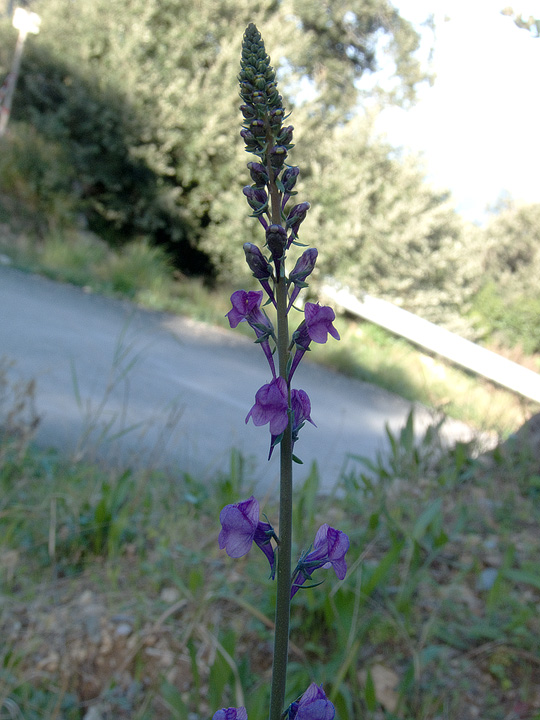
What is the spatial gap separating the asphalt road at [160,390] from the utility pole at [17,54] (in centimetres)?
541

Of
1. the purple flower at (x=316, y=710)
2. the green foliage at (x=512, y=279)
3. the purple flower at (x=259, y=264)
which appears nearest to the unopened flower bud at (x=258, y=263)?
the purple flower at (x=259, y=264)

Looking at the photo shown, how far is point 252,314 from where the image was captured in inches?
35.3

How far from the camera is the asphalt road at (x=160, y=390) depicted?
15.4 feet

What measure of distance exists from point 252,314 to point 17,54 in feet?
48.5

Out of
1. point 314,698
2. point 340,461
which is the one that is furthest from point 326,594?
point 340,461

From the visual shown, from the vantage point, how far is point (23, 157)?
13797 millimetres

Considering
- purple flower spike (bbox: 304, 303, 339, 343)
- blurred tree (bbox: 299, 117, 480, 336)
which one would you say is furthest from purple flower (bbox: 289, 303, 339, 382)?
blurred tree (bbox: 299, 117, 480, 336)

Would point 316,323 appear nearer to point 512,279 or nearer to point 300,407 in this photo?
point 300,407

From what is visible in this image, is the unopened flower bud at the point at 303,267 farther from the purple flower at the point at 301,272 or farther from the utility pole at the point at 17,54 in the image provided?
the utility pole at the point at 17,54

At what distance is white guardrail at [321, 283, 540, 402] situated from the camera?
11.3 metres

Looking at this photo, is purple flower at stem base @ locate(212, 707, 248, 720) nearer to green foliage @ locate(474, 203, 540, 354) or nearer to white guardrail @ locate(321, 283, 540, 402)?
white guardrail @ locate(321, 283, 540, 402)

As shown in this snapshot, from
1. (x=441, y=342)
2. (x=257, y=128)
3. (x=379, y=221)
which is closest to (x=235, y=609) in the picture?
(x=257, y=128)

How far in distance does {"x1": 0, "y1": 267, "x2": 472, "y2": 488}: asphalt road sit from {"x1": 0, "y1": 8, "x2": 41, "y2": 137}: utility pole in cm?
541

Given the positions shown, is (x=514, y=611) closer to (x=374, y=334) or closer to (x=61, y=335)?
(x=61, y=335)
